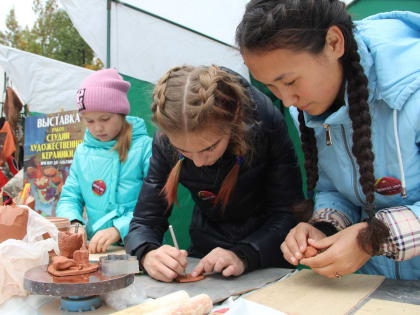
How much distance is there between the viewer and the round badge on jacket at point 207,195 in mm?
1426

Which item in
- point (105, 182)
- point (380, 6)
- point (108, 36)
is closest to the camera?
point (105, 182)

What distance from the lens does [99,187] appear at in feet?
6.37

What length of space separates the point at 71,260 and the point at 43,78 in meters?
3.56

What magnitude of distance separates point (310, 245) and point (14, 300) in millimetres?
753

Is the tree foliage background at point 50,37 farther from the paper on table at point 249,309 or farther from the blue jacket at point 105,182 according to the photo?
the paper on table at point 249,309

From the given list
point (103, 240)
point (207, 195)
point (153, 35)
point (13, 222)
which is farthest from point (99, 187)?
point (153, 35)

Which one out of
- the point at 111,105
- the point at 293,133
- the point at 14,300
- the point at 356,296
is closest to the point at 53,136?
the point at 111,105

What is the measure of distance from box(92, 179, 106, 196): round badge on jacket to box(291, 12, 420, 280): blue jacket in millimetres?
1097

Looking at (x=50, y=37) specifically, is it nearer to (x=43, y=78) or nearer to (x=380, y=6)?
(x=43, y=78)

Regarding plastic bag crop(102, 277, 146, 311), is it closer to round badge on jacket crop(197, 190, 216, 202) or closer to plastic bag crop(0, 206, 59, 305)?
plastic bag crop(0, 206, 59, 305)

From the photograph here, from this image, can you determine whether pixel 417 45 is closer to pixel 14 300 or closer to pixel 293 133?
pixel 14 300

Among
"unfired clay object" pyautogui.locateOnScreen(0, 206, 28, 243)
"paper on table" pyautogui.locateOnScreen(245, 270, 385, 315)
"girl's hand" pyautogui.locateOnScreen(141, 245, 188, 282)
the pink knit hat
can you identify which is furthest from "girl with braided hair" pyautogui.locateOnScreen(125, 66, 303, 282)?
the pink knit hat

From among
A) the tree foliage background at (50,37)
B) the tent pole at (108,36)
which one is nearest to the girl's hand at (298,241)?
the tent pole at (108,36)

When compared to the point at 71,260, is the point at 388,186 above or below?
above
